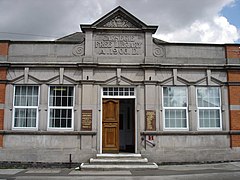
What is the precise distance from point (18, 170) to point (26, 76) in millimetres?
4348

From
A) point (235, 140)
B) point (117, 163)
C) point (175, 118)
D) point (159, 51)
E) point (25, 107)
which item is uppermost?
point (159, 51)

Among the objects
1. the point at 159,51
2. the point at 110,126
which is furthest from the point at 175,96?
the point at 110,126

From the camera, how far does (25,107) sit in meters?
13.5

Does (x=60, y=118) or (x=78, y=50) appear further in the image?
(x=78, y=50)

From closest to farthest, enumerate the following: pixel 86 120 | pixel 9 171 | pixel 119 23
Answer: pixel 9 171 < pixel 86 120 < pixel 119 23

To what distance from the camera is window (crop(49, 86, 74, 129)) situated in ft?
44.0

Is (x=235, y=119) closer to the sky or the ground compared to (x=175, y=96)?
closer to the ground

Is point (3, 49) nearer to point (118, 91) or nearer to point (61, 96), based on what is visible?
point (61, 96)

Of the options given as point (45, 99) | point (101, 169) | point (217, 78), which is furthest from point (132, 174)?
point (217, 78)

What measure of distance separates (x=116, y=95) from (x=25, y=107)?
169 inches

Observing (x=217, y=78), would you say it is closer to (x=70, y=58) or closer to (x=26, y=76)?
(x=70, y=58)

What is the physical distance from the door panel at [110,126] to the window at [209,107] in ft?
13.1

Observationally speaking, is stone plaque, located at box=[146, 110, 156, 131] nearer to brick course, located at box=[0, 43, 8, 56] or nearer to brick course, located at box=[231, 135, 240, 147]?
brick course, located at box=[231, 135, 240, 147]

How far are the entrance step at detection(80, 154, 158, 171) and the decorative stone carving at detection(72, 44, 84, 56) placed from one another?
4.88 metres
